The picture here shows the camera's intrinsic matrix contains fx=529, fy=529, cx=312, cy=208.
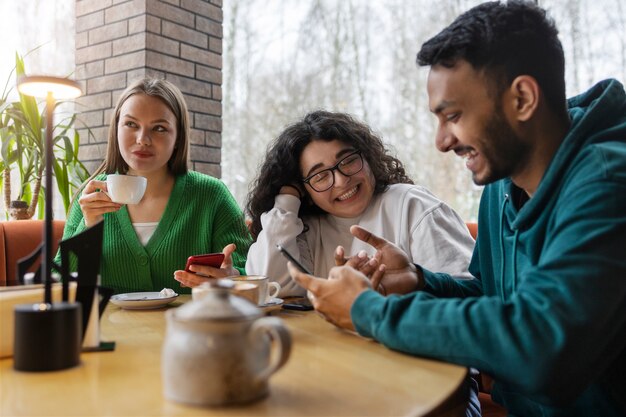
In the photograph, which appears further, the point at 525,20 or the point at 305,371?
the point at 525,20

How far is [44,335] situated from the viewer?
2.57 ft

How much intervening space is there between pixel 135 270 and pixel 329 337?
4.21 ft

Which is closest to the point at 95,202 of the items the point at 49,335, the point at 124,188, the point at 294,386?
the point at 124,188

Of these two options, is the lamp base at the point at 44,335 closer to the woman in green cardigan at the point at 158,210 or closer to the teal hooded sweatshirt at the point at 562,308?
the teal hooded sweatshirt at the point at 562,308

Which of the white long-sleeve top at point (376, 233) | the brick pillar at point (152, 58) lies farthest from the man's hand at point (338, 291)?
the brick pillar at point (152, 58)

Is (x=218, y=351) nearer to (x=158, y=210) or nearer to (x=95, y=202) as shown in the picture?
(x=95, y=202)

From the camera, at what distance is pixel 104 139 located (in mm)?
3176

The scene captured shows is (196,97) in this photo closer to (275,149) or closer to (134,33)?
(134,33)

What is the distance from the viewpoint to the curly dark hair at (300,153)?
6.32 ft

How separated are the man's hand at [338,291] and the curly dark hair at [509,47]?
46 centimetres

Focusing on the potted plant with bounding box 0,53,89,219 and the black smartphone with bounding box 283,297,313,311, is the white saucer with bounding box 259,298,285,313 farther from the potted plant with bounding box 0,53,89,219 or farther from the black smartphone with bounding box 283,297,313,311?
the potted plant with bounding box 0,53,89,219

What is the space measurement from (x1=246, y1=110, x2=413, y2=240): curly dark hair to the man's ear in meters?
0.89

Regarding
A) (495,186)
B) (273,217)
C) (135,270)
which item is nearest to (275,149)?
(273,217)

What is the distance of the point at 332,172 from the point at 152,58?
1.74m
